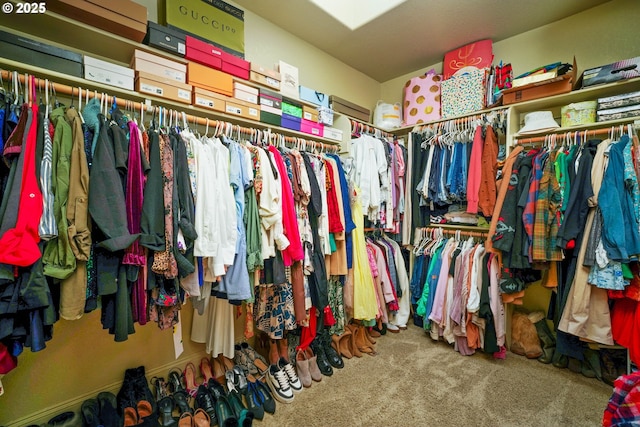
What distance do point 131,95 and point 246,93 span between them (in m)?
0.63

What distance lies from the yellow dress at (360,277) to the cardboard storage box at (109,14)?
1625 mm

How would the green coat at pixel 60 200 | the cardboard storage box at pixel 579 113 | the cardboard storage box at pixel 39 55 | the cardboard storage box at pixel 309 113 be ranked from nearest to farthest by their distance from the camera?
the green coat at pixel 60 200
the cardboard storage box at pixel 39 55
the cardboard storage box at pixel 579 113
the cardboard storage box at pixel 309 113

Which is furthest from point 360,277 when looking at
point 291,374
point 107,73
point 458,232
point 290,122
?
point 107,73

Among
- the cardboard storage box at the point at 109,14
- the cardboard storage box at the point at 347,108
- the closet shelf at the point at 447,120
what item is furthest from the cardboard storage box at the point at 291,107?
the closet shelf at the point at 447,120

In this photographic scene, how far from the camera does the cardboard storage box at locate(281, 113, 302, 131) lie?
195 centimetres

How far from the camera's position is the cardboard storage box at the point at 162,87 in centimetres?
139

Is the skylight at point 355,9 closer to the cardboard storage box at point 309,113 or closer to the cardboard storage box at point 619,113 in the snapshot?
the cardboard storage box at point 309,113

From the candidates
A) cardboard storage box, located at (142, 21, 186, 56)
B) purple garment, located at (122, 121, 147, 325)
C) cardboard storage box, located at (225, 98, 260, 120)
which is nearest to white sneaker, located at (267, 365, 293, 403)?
purple garment, located at (122, 121, 147, 325)

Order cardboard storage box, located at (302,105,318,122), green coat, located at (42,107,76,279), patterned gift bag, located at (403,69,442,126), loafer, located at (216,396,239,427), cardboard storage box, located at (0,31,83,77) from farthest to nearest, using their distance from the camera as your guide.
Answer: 1. patterned gift bag, located at (403,69,442,126)
2. cardboard storage box, located at (302,105,318,122)
3. loafer, located at (216,396,239,427)
4. cardboard storage box, located at (0,31,83,77)
5. green coat, located at (42,107,76,279)

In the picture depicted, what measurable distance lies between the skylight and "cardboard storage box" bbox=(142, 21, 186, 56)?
103cm

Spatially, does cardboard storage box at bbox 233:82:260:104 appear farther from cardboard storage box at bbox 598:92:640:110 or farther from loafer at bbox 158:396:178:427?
cardboard storage box at bbox 598:92:640:110

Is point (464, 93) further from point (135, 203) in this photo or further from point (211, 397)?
point (211, 397)

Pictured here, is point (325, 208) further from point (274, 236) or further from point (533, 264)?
point (533, 264)

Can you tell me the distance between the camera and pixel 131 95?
1406 millimetres
